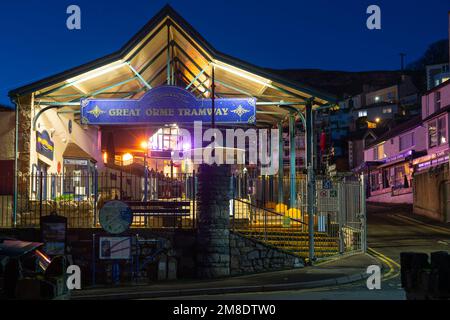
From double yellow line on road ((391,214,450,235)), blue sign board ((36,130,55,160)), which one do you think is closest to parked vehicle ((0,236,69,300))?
blue sign board ((36,130,55,160))

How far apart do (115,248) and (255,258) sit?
4.17 metres

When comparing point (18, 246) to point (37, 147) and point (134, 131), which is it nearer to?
point (37, 147)

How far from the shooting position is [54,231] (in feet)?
57.2

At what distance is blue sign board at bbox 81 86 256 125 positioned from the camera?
2142 centimetres

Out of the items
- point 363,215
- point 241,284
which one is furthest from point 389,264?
point 241,284

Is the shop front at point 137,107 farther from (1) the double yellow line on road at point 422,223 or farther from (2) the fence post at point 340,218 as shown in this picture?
(1) the double yellow line on road at point 422,223

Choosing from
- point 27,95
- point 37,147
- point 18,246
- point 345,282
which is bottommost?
point 345,282

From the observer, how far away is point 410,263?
27.2 ft

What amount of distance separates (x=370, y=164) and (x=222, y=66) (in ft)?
124

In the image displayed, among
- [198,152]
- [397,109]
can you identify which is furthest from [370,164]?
[198,152]

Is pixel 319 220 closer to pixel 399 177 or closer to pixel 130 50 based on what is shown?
pixel 130 50

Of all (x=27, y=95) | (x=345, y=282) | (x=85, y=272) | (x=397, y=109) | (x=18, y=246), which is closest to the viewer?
(x=18, y=246)

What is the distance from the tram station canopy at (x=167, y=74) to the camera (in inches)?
833

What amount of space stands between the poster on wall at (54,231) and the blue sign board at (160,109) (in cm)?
508
